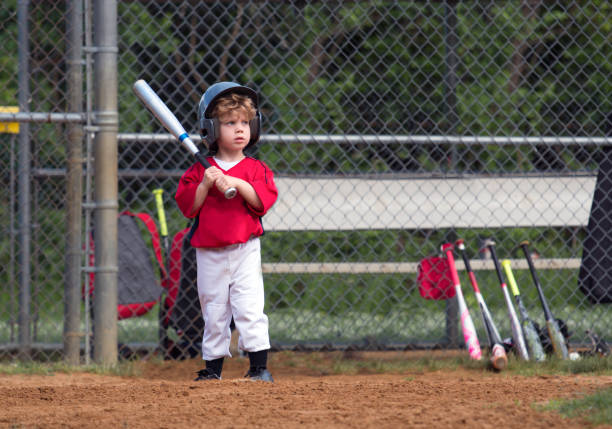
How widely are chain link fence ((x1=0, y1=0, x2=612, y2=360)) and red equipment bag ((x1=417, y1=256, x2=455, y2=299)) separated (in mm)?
218

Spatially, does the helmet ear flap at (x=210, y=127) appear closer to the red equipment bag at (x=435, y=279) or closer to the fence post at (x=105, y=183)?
the fence post at (x=105, y=183)

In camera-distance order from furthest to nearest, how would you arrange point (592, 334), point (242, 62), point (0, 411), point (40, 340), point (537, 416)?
point (242, 62), point (40, 340), point (592, 334), point (0, 411), point (537, 416)

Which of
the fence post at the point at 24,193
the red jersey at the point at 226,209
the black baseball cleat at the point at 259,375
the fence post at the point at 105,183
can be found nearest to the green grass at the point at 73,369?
the fence post at the point at 105,183

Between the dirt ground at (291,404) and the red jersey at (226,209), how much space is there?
655mm

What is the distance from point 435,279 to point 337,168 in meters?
2.48

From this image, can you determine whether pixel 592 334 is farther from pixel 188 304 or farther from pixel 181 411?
pixel 181 411

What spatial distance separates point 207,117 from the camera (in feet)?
12.4

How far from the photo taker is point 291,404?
9.79 feet

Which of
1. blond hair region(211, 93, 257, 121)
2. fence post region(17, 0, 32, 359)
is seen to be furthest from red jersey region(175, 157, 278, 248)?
fence post region(17, 0, 32, 359)

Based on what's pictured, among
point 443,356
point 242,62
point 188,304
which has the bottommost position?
point 443,356

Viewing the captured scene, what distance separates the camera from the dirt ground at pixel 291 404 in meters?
2.66

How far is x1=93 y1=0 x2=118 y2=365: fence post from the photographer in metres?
4.46

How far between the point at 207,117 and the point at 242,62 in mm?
4264

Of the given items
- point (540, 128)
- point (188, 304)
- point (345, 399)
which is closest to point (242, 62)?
point (540, 128)
